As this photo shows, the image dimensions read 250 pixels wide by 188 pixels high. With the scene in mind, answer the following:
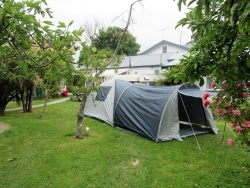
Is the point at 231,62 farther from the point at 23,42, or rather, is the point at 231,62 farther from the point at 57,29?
the point at 23,42

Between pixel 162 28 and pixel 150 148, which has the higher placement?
pixel 162 28

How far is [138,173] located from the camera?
370 cm

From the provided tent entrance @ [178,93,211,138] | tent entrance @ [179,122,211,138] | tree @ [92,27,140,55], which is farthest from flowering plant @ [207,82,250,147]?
tree @ [92,27,140,55]

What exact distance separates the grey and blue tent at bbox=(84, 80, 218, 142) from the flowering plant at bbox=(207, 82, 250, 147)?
2.36m

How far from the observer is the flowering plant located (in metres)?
2.94

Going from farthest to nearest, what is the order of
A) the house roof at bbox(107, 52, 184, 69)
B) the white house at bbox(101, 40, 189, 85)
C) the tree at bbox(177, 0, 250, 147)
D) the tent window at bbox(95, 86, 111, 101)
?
the house roof at bbox(107, 52, 184, 69), the white house at bbox(101, 40, 189, 85), the tent window at bbox(95, 86, 111, 101), the tree at bbox(177, 0, 250, 147)

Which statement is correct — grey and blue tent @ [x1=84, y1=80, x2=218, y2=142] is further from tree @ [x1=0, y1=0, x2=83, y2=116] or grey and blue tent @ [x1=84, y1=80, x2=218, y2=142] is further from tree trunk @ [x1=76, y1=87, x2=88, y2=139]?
tree @ [x1=0, y1=0, x2=83, y2=116]

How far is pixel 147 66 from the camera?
728 inches

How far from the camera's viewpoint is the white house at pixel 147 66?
16.5 m

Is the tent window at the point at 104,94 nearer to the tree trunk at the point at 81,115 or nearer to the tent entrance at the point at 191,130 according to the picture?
the tree trunk at the point at 81,115

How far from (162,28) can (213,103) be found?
5.33ft

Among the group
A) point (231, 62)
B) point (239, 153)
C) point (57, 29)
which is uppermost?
point (57, 29)

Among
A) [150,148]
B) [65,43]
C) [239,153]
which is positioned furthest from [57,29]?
[239,153]

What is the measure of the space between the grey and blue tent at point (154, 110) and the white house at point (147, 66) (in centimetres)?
849
